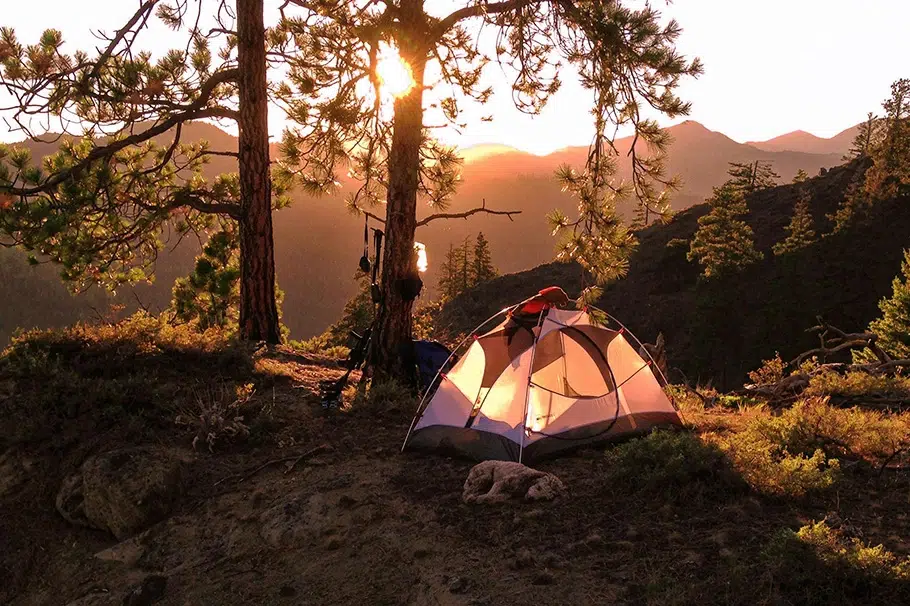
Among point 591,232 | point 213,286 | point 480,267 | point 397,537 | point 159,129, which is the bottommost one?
point 397,537

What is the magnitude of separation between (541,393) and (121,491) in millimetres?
4249

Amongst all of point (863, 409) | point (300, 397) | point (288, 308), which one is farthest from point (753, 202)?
point (288, 308)

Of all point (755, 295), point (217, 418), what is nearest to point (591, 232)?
point (217, 418)

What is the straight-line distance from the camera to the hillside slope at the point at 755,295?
3653cm

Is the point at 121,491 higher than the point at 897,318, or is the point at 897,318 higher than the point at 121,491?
the point at 897,318

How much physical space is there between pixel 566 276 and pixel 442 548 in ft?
165

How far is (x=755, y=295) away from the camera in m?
39.8

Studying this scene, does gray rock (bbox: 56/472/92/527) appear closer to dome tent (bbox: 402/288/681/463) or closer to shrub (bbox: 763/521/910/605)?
dome tent (bbox: 402/288/681/463)

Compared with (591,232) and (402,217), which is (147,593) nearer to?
(402,217)

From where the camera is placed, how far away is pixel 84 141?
9.64 meters

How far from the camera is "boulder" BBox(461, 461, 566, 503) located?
4.93 metres

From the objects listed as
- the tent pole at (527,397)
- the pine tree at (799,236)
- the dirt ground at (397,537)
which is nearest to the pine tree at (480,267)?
the pine tree at (799,236)

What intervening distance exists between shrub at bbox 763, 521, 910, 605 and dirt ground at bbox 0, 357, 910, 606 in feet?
0.14

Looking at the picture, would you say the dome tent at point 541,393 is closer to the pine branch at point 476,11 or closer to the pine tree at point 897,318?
the pine branch at point 476,11
